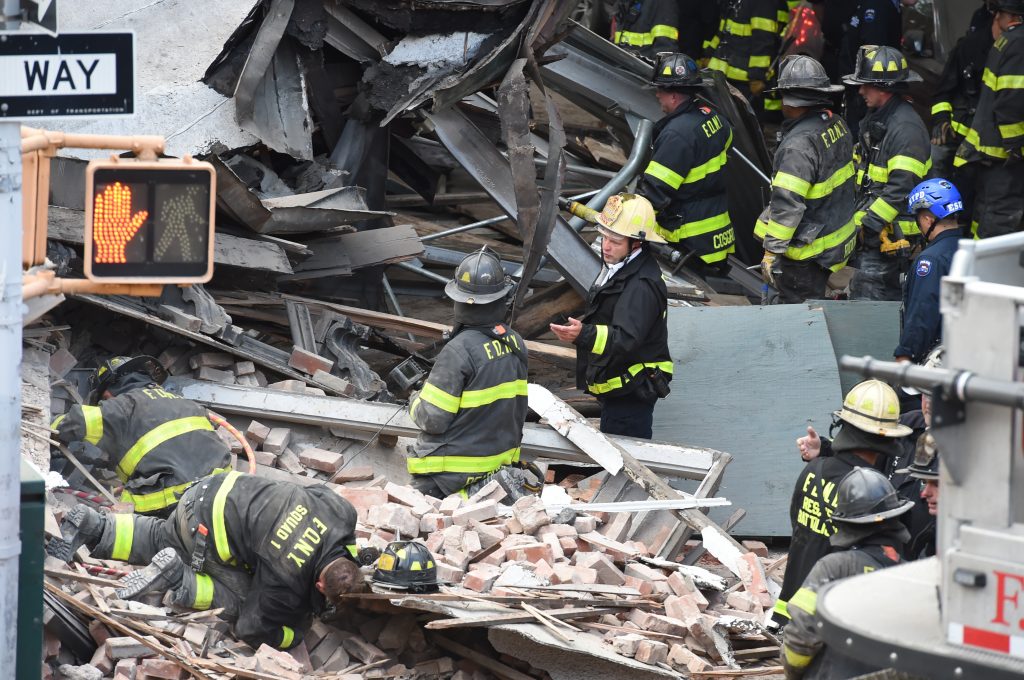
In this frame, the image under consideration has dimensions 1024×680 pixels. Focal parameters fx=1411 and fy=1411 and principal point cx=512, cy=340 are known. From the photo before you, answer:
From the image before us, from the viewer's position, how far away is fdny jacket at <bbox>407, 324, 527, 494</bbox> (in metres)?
7.92

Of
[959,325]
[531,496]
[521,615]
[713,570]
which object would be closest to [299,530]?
[521,615]

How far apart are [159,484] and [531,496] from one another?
2051 mm

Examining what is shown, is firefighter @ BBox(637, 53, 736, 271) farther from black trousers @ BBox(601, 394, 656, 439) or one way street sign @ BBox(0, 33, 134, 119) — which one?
one way street sign @ BBox(0, 33, 134, 119)

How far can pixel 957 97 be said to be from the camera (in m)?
11.5

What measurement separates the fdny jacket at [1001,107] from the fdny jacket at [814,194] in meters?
1.24

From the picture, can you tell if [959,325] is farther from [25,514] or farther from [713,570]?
[713,570]

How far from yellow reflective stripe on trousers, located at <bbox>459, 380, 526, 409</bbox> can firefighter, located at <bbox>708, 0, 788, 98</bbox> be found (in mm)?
6308

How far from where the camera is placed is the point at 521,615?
6676 mm

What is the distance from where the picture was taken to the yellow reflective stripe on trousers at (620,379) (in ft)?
29.2

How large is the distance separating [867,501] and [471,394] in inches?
109

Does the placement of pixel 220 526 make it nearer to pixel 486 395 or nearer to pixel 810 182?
pixel 486 395

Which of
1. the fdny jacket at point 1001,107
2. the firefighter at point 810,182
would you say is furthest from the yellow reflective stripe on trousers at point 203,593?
the fdny jacket at point 1001,107

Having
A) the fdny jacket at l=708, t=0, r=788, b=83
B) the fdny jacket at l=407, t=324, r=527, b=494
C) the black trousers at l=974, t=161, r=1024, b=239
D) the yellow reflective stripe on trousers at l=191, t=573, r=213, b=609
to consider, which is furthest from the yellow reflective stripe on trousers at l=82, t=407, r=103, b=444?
the fdny jacket at l=708, t=0, r=788, b=83

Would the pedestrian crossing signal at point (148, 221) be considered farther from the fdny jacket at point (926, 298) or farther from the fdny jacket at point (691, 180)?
the fdny jacket at point (691, 180)
